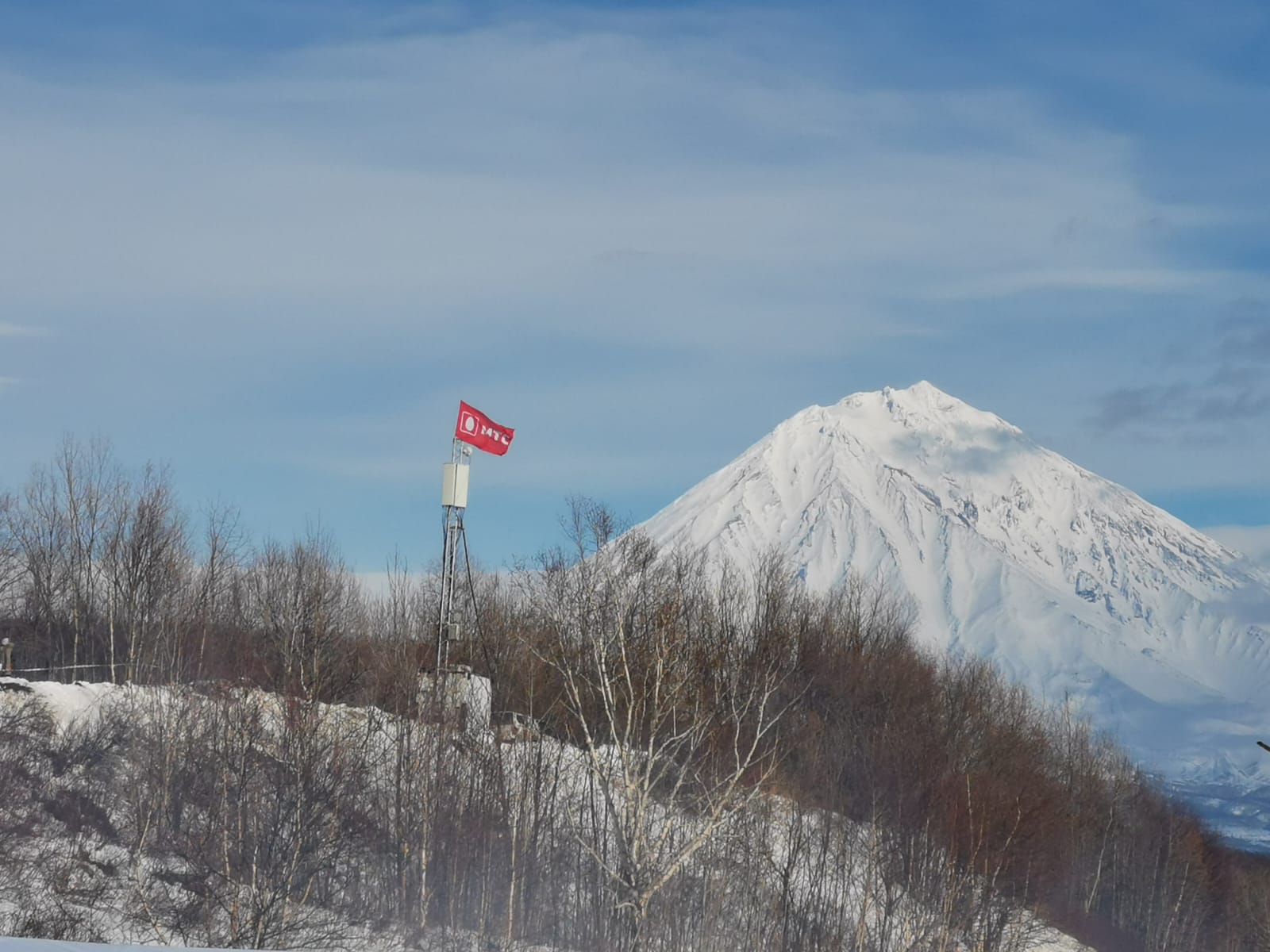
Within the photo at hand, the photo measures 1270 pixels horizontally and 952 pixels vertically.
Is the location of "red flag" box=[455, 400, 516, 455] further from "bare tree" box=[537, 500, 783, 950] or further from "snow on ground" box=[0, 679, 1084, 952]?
"snow on ground" box=[0, 679, 1084, 952]

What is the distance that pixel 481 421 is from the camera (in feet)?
Answer: 138

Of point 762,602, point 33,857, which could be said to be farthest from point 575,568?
point 762,602

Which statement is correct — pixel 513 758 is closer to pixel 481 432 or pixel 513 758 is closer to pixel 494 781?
pixel 494 781

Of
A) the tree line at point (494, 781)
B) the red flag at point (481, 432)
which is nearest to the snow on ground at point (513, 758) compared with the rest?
the tree line at point (494, 781)

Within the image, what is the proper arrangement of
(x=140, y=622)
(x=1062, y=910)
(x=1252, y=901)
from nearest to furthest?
(x=140, y=622)
(x=1062, y=910)
(x=1252, y=901)

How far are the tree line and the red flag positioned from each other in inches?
187

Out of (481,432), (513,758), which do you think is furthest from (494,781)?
(481,432)

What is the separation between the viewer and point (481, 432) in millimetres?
42156

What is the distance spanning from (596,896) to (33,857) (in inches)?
578

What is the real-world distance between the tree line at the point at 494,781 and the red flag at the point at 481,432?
4738mm

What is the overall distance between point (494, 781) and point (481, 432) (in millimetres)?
10485

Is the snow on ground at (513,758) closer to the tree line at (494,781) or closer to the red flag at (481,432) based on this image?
the tree line at (494,781)

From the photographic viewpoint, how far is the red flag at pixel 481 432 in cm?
4166

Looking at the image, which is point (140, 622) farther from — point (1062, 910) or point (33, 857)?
point (1062, 910)
